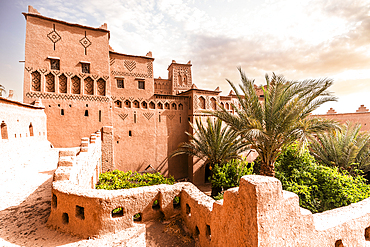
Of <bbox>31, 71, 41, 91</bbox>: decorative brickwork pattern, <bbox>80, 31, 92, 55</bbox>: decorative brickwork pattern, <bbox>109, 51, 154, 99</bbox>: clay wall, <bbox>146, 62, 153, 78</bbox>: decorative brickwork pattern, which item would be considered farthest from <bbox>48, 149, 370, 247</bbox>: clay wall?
<bbox>146, 62, 153, 78</bbox>: decorative brickwork pattern

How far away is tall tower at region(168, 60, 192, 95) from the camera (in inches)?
675

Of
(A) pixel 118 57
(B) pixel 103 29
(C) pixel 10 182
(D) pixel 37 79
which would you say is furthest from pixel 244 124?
(D) pixel 37 79

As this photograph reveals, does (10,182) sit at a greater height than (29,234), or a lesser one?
greater

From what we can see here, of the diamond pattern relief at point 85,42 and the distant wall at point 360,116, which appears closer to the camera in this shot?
the diamond pattern relief at point 85,42

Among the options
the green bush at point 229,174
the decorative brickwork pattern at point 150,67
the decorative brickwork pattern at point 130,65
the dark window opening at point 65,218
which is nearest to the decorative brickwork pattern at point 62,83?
the decorative brickwork pattern at point 130,65

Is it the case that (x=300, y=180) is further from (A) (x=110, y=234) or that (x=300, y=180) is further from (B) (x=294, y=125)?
(A) (x=110, y=234)

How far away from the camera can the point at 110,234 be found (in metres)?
3.59

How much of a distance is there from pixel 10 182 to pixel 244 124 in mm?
7600

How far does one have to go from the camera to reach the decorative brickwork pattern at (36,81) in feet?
29.5

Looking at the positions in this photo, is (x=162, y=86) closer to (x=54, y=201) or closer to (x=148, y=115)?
(x=148, y=115)

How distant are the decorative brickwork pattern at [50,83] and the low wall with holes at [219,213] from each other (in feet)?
22.1

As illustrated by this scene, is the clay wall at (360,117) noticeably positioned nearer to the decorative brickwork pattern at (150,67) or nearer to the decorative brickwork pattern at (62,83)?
the decorative brickwork pattern at (150,67)

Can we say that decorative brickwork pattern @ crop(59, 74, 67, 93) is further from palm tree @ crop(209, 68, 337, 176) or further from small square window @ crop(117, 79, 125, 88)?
palm tree @ crop(209, 68, 337, 176)

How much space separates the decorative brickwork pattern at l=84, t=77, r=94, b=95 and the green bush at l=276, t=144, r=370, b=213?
37.0ft
